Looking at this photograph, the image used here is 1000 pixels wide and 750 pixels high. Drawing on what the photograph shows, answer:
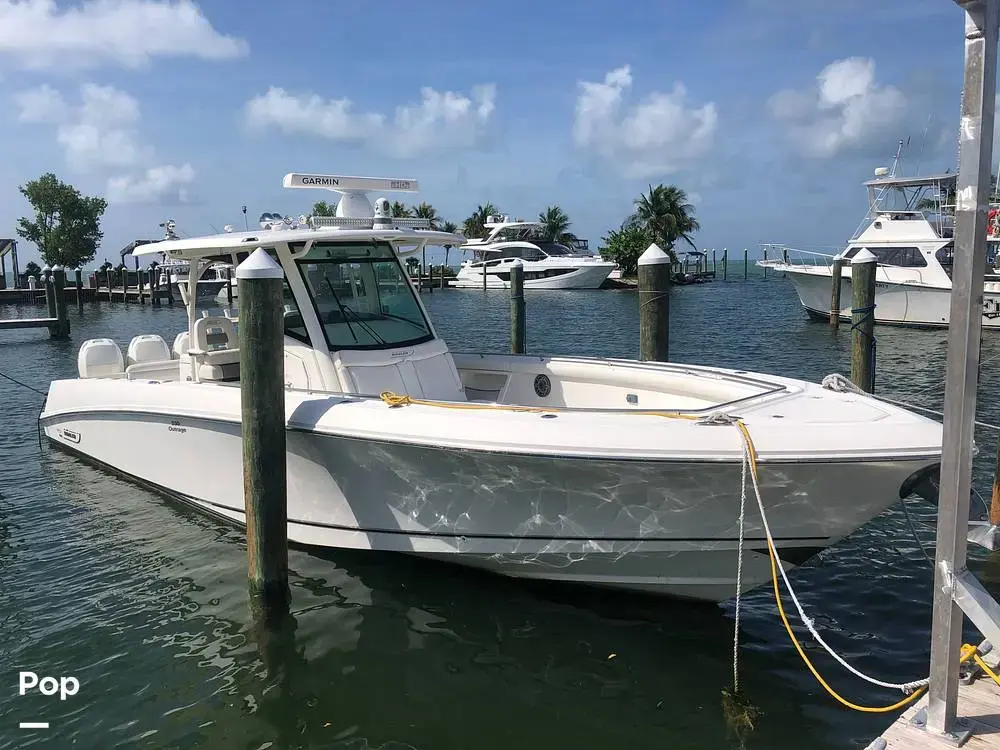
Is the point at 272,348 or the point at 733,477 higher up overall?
the point at 272,348

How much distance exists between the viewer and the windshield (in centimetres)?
705

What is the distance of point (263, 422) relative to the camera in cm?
561

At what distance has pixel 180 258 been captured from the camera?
7.98 meters

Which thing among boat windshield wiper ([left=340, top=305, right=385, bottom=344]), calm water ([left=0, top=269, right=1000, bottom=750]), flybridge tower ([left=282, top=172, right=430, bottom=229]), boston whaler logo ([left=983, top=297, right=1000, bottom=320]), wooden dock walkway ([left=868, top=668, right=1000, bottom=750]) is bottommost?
calm water ([left=0, top=269, right=1000, bottom=750])

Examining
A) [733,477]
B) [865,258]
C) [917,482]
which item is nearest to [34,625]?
[733,477]

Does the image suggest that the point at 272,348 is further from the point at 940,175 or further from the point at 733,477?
the point at 940,175

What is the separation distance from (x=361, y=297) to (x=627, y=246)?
180 feet

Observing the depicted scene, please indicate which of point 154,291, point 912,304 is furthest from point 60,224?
point 912,304

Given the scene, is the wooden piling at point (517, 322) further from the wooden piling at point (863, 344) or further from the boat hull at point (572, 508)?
the boat hull at point (572, 508)

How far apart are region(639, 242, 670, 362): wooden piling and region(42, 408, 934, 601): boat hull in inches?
142

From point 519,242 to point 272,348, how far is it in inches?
1941

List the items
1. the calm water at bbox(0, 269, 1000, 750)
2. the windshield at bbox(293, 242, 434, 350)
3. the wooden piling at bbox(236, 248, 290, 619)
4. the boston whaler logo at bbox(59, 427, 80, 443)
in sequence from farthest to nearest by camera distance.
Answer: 1. the boston whaler logo at bbox(59, 427, 80, 443)
2. the windshield at bbox(293, 242, 434, 350)
3. the wooden piling at bbox(236, 248, 290, 619)
4. the calm water at bbox(0, 269, 1000, 750)

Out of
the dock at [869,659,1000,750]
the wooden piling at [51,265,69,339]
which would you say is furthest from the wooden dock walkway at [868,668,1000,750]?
the wooden piling at [51,265,69,339]

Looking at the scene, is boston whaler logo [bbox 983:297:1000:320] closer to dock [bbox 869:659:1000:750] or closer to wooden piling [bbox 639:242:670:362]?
wooden piling [bbox 639:242:670:362]
